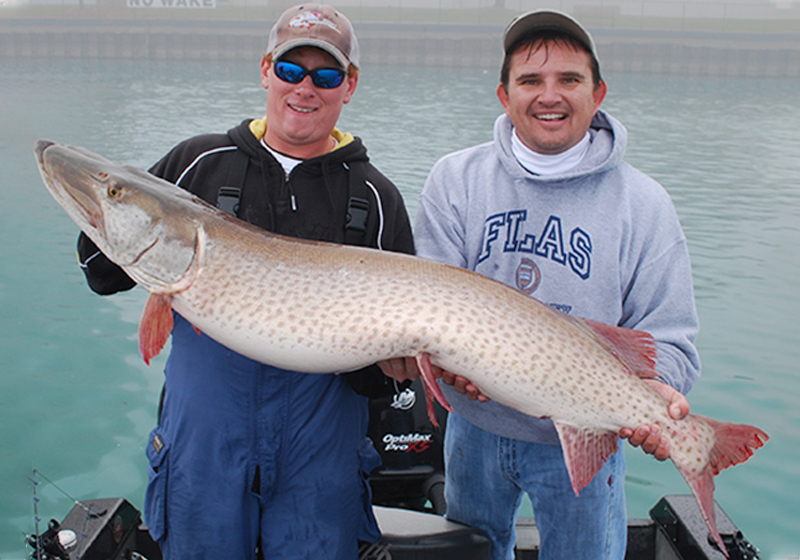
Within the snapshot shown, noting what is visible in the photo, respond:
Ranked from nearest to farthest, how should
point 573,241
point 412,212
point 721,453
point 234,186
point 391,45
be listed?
point 721,453
point 234,186
point 573,241
point 412,212
point 391,45

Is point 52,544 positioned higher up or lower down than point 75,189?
lower down

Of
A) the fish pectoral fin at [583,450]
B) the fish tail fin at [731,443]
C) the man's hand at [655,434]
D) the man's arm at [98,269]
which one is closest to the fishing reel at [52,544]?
the man's arm at [98,269]

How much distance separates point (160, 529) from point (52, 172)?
124 centimetres

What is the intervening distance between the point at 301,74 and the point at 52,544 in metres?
2.07

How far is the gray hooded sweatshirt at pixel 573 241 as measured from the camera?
2.34 meters

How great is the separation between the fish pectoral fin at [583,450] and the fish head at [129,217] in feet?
4.51

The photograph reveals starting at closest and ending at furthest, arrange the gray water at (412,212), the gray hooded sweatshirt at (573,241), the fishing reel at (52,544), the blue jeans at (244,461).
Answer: the blue jeans at (244,461) → the gray hooded sweatshirt at (573,241) → the fishing reel at (52,544) → the gray water at (412,212)

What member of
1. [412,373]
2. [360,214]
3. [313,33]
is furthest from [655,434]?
[313,33]

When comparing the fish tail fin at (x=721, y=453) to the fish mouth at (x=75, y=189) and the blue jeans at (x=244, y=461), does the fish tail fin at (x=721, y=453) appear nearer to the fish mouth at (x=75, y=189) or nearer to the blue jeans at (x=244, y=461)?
the blue jeans at (x=244, y=461)

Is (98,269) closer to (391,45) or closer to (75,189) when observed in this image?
(75,189)

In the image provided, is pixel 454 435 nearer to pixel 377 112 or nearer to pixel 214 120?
pixel 214 120

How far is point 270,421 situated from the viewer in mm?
2150

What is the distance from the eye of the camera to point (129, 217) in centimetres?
203

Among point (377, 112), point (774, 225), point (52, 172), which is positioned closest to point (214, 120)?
point (377, 112)
